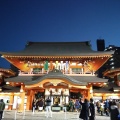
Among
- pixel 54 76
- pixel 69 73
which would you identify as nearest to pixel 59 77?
pixel 54 76

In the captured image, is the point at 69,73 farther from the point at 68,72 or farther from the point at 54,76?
the point at 54,76

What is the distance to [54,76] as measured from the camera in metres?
22.5

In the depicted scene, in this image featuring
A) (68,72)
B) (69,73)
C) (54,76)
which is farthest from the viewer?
(68,72)

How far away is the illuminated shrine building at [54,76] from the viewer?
22.9 m

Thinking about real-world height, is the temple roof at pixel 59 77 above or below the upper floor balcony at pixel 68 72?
below

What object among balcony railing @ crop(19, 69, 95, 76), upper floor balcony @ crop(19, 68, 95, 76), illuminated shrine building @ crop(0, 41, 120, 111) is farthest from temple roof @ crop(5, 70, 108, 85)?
upper floor balcony @ crop(19, 68, 95, 76)

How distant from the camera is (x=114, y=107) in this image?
28.6 ft

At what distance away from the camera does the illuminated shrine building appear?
22.9m

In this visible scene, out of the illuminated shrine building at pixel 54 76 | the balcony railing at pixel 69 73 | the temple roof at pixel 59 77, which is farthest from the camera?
the balcony railing at pixel 69 73

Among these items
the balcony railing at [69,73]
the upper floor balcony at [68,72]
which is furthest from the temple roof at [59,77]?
the upper floor balcony at [68,72]

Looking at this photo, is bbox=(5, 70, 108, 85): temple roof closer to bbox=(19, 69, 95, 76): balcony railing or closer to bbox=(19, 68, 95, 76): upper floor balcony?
bbox=(19, 69, 95, 76): balcony railing

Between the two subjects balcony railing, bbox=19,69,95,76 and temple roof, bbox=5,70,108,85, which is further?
balcony railing, bbox=19,69,95,76

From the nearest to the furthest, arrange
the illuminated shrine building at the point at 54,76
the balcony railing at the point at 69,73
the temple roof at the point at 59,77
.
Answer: the temple roof at the point at 59,77
the illuminated shrine building at the point at 54,76
the balcony railing at the point at 69,73

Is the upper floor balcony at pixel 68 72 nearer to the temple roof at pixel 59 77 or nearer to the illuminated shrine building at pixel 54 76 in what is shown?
the illuminated shrine building at pixel 54 76
